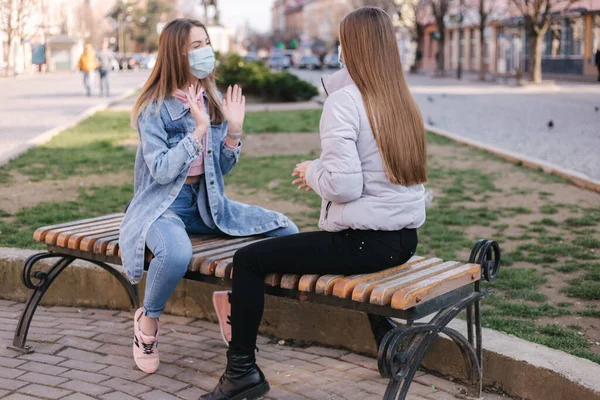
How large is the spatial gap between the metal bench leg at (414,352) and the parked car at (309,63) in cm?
7036

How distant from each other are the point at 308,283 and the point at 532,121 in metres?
15.1

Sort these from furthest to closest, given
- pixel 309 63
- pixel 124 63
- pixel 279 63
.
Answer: pixel 279 63, pixel 124 63, pixel 309 63

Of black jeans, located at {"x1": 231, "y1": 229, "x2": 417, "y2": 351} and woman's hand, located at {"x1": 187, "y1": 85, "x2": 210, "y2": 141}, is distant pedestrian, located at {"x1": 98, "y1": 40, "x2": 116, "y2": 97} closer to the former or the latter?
woman's hand, located at {"x1": 187, "y1": 85, "x2": 210, "y2": 141}

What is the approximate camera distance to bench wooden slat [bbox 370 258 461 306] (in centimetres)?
309

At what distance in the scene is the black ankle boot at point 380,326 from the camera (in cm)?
383

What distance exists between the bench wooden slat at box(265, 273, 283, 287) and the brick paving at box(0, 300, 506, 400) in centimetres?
50

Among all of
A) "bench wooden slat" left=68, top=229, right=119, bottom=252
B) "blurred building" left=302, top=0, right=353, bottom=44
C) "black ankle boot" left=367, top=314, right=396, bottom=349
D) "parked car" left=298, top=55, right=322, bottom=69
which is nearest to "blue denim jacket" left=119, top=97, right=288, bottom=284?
"bench wooden slat" left=68, top=229, right=119, bottom=252

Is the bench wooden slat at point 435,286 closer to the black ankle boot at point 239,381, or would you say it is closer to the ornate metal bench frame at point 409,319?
the ornate metal bench frame at point 409,319

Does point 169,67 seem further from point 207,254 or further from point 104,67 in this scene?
point 104,67

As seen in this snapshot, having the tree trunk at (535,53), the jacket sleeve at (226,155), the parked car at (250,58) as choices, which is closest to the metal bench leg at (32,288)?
the jacket sleeve at (226,155)

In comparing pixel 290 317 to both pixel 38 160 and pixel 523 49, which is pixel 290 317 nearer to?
pixel 38 160

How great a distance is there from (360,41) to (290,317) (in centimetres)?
165

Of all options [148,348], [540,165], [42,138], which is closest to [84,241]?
[148,348]

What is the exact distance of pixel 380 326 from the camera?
3836 millimetres
